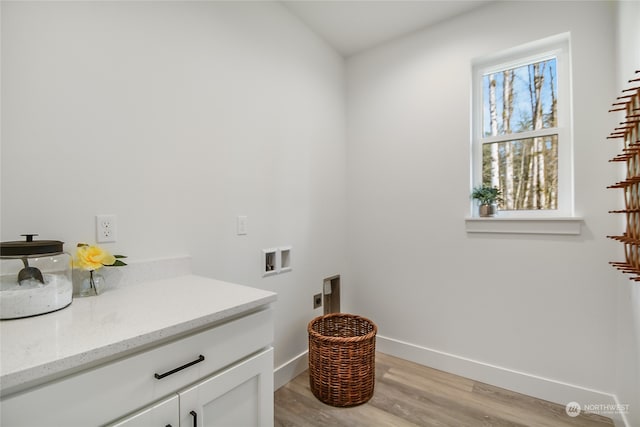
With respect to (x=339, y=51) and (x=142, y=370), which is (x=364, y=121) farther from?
(x=142, y=370)

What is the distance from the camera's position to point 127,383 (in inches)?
27.6

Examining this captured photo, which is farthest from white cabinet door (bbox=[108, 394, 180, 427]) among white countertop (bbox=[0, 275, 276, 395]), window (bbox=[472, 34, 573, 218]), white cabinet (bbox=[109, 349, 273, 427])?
window (bbox=[472, 34, 573, 218])

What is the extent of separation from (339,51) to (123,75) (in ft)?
5.91

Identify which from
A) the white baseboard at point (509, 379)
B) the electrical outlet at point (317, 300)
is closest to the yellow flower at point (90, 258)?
the electrical outlet at point (317, 300)

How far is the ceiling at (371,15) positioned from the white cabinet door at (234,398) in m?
2.11

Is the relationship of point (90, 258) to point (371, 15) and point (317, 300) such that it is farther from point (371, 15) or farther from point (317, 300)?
point (371, 15)

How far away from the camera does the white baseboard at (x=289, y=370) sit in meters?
1.84

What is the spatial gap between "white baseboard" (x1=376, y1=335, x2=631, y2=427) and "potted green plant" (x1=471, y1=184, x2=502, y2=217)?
997 millimetres

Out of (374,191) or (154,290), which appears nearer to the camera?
(154,290)

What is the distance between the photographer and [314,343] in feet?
5.87

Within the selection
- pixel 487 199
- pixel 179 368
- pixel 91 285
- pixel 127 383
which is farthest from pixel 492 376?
pixel 91 285

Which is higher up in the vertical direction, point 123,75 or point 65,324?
point 123,75

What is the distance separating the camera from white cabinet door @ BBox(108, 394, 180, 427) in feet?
2.30

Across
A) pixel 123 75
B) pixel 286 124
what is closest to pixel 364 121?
pixel 286 124
